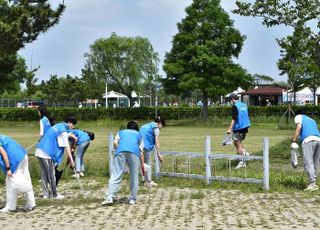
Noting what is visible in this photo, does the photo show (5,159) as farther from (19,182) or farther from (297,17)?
(297,17)

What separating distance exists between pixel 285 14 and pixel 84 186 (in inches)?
371

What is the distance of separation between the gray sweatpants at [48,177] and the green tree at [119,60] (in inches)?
2594

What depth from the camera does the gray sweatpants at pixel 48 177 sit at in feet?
34.1

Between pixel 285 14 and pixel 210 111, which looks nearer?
pixel 285 14

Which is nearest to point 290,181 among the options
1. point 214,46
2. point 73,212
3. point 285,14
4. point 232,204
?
point 232,204

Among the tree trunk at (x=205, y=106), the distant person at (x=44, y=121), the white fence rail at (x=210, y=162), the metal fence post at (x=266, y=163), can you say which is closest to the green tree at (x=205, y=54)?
the tree trunk at (x=205, y=106)

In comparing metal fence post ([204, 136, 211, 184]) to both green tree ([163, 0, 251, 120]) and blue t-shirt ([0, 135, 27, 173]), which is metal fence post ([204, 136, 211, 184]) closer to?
blue t-shirt ([0, 135, 27, 173])

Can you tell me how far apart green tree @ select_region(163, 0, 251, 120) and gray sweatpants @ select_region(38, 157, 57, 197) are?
34866 mm

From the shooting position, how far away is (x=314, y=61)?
1927 centimetres

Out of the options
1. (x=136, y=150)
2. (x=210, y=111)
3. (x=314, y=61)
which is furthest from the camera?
(x=210, y=111)

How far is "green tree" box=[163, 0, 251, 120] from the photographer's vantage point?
45.7 meters

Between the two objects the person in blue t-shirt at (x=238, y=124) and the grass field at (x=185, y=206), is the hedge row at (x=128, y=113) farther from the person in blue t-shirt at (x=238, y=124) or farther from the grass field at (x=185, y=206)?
the grass field at (x=185, y=206)

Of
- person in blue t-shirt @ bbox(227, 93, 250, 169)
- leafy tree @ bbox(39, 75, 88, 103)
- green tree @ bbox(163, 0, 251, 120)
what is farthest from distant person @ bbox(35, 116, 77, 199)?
leafy tree @ bbox(39, 75, 88, 103)

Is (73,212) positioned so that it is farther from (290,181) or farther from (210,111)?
(210,111)
